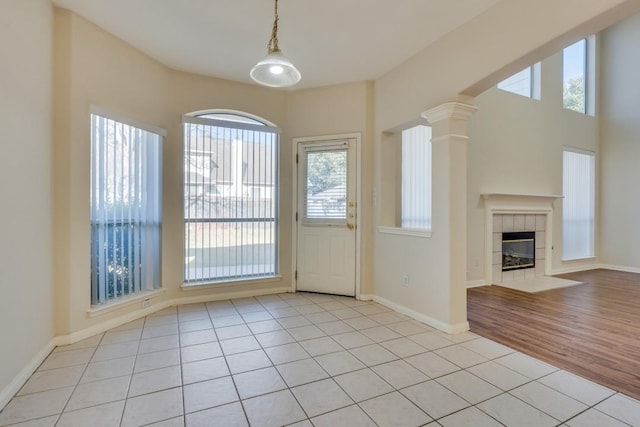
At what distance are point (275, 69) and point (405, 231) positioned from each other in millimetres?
2160

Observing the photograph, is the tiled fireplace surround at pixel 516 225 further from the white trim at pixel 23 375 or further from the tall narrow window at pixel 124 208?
the white trim at pixel 23 375

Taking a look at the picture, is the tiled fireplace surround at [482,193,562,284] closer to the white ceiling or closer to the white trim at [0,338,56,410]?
the white ceiling

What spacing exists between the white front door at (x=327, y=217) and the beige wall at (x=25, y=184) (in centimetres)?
263

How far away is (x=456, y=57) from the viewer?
281 centimetres

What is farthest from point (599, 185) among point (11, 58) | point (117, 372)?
point (11, 58)

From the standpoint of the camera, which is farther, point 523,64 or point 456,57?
point 456,57

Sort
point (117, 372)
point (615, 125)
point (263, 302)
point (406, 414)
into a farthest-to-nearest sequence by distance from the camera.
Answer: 1. point (615, 125)
2. point (263, 302)
3. point (117, 372)
4. point (406, 414)

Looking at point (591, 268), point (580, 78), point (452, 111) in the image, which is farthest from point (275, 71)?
point (591, 268)

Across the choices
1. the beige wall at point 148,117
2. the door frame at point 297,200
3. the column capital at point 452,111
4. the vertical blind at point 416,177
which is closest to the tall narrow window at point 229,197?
the beige wall at point 148,117

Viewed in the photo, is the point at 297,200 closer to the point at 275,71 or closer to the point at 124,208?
the point at 124,208

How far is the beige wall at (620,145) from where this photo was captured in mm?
5848

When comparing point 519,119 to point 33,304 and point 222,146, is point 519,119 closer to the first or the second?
point 222,146

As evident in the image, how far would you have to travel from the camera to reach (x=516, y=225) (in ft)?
17.2

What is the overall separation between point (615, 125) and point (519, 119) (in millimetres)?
2573
